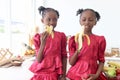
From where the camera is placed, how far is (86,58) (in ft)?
3.50

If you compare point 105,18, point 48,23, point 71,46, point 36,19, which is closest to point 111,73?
point 71,46

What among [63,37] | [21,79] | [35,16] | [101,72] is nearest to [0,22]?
[35,16]

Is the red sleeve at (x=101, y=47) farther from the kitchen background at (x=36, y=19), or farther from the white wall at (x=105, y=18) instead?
the white wall at (x=105, y=18)

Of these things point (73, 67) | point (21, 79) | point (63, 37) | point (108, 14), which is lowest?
point (21, 79)

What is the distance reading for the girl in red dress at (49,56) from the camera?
1064mm

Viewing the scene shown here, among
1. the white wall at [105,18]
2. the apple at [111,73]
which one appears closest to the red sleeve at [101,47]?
the apple at [111,73]

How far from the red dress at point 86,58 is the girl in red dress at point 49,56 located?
0.06 metres

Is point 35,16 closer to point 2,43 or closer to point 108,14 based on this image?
point 2,43

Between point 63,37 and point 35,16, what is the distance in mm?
1879

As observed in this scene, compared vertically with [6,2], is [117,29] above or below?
below

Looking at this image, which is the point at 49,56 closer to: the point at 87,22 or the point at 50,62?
the point at 50,62

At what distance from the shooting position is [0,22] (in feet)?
7.75

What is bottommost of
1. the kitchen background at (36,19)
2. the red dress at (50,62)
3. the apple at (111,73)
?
the apple at (111,73)

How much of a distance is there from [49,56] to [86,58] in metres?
0.18
